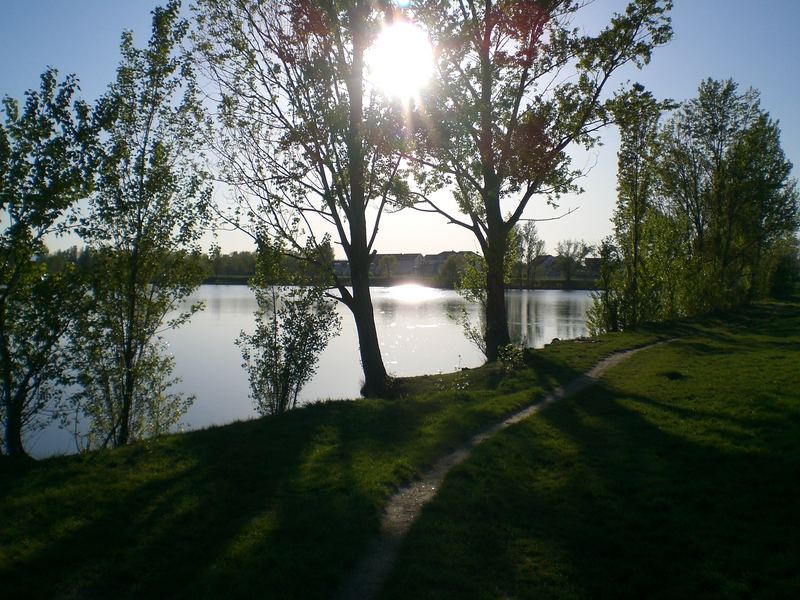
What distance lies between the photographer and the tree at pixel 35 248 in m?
10.4

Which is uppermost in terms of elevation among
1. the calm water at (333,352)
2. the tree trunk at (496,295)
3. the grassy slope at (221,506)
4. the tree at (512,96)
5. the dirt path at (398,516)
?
the tree at (512,96)

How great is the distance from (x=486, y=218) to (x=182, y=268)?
10.3 m

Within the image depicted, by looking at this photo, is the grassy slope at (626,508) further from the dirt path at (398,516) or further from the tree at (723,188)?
the tree at (723,188)

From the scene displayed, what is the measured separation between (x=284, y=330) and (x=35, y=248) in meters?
6.31

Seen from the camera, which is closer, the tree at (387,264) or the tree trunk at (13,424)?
the tree trunk at (13,424)

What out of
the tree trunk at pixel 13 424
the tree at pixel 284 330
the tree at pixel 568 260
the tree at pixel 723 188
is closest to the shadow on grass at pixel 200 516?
the tree trunk at pixel 13 424

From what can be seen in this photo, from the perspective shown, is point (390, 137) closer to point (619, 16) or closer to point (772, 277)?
point (619, 16)

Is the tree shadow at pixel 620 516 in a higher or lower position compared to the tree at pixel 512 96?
lower

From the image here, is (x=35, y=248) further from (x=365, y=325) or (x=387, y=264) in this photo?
(x=387, y=264)

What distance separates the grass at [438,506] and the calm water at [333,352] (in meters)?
9.12

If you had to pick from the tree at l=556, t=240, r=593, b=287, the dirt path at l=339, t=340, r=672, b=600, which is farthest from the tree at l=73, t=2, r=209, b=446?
the tree at l=556, t=240, r=593, b=287

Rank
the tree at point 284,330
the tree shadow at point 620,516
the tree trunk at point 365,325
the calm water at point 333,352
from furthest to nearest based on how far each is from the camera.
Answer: the calm water at point 333,352, the tree trunk at point 365,325, the tree at point 284,330, the tree shadow at point 620,516

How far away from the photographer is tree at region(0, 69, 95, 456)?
34.0ft

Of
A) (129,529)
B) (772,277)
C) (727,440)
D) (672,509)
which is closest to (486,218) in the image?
(727,440)
